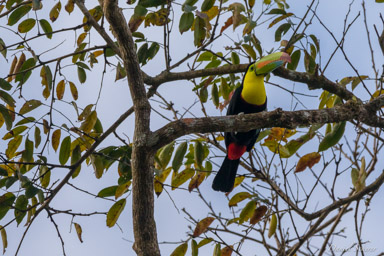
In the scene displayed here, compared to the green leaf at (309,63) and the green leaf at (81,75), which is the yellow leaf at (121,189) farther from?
the green leaf at (309,63)

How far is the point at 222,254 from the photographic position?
10.3ft

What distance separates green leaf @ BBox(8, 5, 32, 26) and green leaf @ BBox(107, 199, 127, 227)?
122 cm

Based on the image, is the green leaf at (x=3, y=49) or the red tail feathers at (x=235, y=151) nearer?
the green leaf at (x=3, y=49)

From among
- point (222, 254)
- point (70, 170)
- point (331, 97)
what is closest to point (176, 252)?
point (222, 254)

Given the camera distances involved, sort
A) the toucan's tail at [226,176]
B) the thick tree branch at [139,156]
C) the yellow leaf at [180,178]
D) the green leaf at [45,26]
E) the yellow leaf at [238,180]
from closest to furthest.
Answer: the thick tree branch at [139,156] → the green leaf at [45,26] → the yellow leaf at [180,178] → the yellow leaf at [238,180] → the toucan's tail at [226,176]

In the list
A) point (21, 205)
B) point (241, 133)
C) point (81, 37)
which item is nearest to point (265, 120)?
point (241, 133)

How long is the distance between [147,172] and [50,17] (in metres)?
1.44

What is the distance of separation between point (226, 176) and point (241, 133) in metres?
0.37

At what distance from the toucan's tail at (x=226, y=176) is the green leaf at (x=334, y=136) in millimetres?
950

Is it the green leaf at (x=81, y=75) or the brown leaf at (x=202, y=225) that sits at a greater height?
the green leaf at (x=81, y=75)

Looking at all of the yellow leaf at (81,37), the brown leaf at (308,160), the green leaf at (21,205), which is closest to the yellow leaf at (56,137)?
the green leaf at (21,205)

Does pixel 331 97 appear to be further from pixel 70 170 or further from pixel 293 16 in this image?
pixel 70 170

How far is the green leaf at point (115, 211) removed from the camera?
283 cm

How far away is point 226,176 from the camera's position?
12.4 ft
